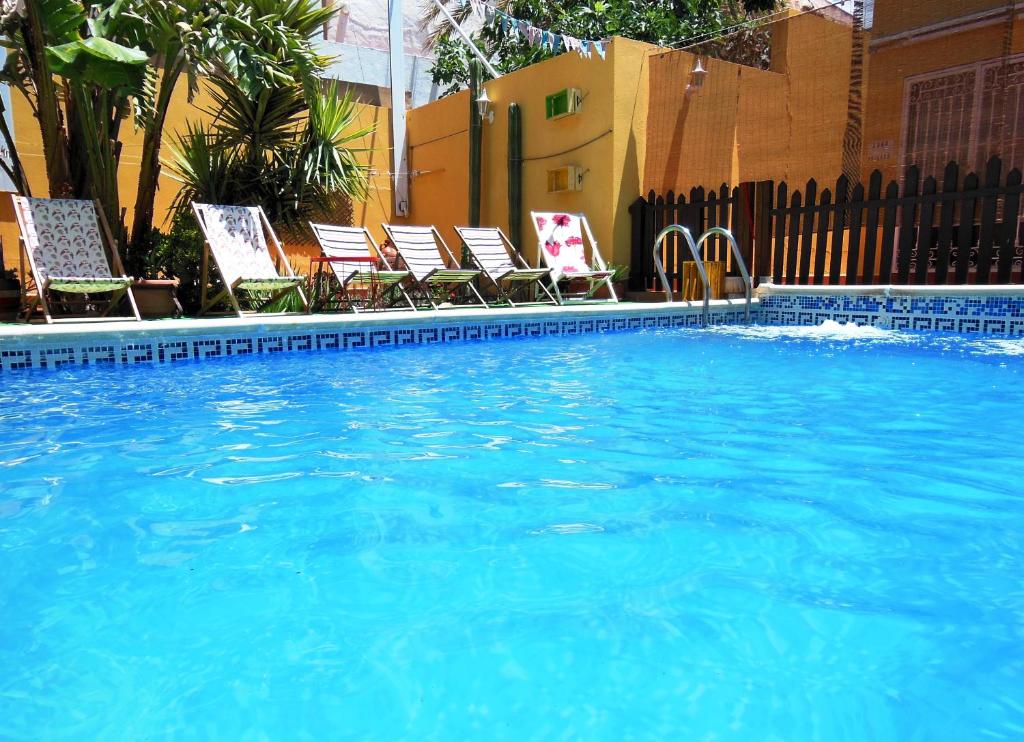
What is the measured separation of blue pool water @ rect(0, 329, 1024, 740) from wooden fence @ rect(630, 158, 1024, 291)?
4.14 meters

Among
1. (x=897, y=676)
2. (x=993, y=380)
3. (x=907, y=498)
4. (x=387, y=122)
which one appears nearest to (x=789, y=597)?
(x=897, y=676)

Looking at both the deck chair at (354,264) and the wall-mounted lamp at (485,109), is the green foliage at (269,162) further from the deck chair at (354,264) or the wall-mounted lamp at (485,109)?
the wall-mounted lamp at (485,109)

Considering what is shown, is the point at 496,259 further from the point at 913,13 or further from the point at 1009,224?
the point at 913,13

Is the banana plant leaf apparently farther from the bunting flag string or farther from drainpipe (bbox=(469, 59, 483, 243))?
drainpipe (bbox=(469, 59, 483, 243))

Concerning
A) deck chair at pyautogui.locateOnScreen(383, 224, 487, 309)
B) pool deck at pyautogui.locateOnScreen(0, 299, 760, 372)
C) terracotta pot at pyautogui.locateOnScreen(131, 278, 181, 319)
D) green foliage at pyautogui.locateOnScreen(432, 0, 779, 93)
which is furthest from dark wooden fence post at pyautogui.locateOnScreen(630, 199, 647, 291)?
green foliage at pyautogui.locateOnScreen(432, 0, 779, 93)

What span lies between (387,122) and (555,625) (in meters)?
11.8

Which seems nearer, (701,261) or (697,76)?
(701,261)

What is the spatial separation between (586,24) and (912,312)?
30.7 feet

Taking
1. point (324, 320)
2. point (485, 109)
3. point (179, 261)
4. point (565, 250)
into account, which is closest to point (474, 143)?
point (485, 109)

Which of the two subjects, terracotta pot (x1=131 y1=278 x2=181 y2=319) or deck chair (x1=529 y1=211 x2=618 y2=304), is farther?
deck chair (x1=529 y1=211 x2=618 y2=304)

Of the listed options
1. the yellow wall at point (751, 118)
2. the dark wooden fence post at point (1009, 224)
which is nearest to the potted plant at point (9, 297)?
the yellow wall at point (751, 118)

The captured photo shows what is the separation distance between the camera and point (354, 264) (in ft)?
23.2

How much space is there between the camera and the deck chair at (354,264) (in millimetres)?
6539

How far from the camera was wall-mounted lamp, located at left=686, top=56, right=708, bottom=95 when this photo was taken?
865 centimetres
